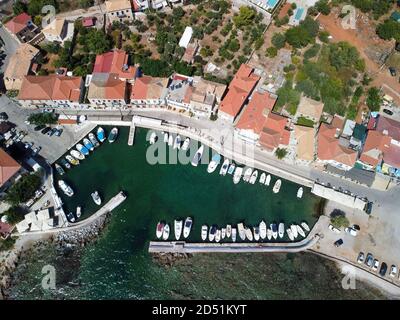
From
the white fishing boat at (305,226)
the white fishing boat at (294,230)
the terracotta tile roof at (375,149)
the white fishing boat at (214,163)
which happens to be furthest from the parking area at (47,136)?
the terracotta tile roof at (375,149)

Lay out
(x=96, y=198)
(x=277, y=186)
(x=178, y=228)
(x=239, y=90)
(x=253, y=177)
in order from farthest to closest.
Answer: (x=239, y=90), (x=253, y=177), (x=277, y=186), (x=96, y=198), (x=178, y=228)

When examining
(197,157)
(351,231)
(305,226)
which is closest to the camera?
(351,231)

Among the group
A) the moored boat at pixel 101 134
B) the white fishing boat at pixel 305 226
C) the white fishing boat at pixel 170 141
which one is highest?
the white fishing boat at pixel 170 141

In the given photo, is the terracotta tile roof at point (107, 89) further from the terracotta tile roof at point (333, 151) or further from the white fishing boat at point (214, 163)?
the terracotta tile roof at point (333, 151)

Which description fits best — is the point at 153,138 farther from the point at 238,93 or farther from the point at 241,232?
the point at 241,232

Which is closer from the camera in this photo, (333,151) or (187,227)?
(187,227)

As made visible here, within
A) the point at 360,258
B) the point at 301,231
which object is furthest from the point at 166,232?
the point at 360,258
